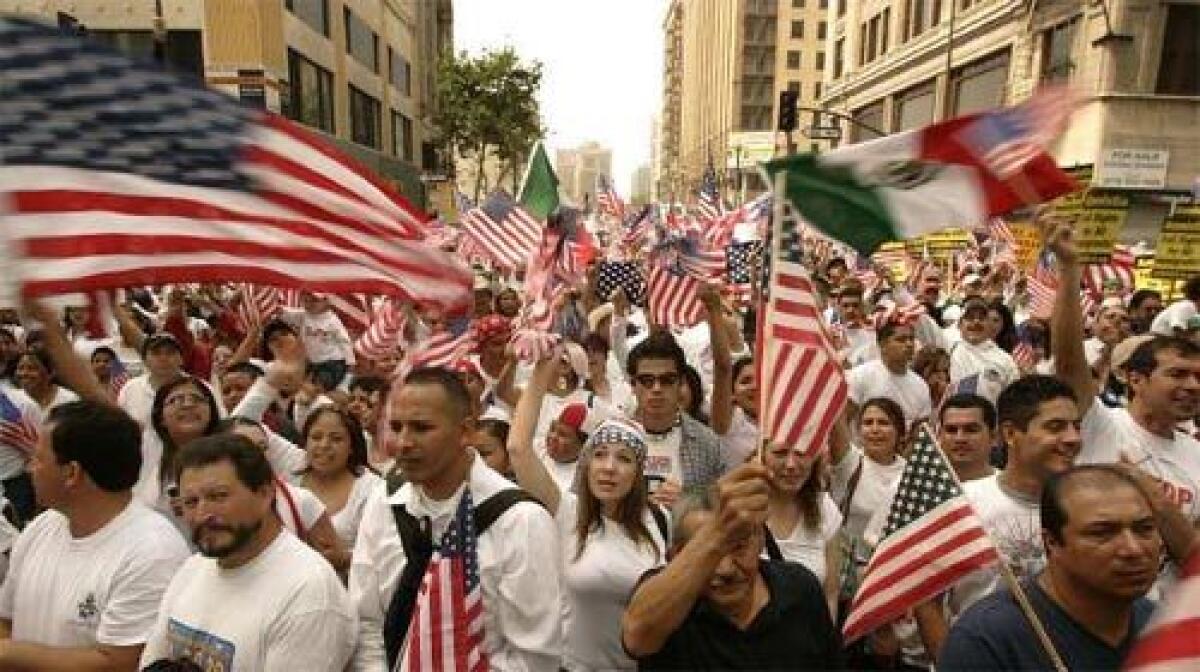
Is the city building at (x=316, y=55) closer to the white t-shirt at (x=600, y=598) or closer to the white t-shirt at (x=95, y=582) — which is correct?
the white t-shirt at (x=95, y=582)

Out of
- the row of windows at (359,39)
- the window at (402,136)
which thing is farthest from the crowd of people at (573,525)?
the window at (402,136)

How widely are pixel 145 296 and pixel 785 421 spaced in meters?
11.8

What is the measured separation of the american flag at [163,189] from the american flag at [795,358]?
1.05m

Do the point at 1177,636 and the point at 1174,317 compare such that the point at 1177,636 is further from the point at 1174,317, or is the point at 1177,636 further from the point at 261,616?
the point at 1174,317

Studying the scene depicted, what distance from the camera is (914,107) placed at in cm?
3847

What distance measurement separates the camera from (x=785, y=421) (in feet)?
9.90

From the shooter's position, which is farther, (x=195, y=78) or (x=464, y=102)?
(x=464, y=102)

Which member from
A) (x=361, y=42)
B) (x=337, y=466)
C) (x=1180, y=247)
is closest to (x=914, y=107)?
(x=361, y=42)

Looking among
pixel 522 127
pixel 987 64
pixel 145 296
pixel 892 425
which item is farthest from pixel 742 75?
pixel 892 425

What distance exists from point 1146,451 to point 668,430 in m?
2.40

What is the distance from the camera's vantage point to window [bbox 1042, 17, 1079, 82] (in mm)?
25656

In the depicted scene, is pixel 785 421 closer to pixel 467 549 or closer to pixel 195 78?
pixel 467 549

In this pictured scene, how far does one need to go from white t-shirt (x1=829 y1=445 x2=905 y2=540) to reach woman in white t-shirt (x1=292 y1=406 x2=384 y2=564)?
2.55 meters

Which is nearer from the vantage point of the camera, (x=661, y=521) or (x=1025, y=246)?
(x=661, y=521)
